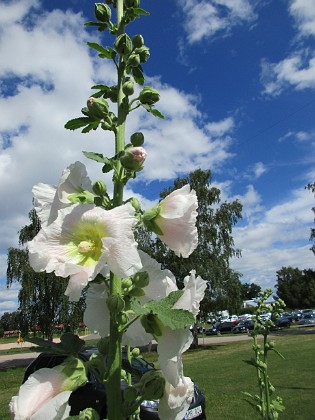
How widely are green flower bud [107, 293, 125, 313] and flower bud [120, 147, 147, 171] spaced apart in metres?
0.51

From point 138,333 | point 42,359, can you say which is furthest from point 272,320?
point 42,359

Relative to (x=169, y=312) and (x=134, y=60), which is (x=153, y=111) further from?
(x=169, y=312)

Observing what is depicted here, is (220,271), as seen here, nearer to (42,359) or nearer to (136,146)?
(42,359)

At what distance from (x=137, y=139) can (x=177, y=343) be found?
84 centimetres

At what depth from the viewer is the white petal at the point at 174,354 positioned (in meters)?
1.40

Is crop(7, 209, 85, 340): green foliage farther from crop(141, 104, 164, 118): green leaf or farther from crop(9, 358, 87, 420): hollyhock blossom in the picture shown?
crop(9, 358, 87, 420): hollyhock blossom

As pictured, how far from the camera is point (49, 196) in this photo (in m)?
1.61

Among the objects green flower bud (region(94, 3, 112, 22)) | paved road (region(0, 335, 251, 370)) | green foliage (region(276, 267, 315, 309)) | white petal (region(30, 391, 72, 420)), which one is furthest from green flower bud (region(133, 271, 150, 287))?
green foliage (region(276, 267, 315, 309))

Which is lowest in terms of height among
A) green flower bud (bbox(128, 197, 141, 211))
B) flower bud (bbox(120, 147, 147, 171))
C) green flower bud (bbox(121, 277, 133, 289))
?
green flower bud (bbox(121, 277, 133, 289))

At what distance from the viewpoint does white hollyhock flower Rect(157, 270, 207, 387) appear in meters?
1.40

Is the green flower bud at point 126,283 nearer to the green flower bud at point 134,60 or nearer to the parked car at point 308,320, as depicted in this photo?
the green flower bud at point 134,60

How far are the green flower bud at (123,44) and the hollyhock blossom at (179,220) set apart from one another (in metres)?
0.77

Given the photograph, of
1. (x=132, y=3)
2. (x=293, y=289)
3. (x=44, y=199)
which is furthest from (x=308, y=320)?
(x=44, y=199)

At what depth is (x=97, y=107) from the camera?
5.90 ft
